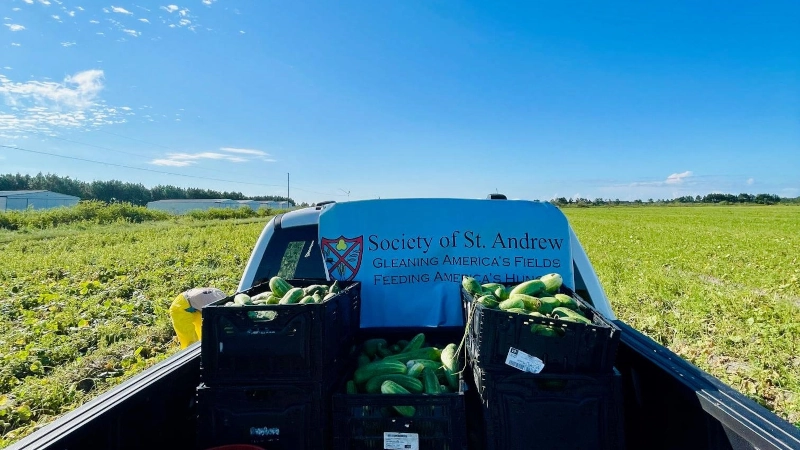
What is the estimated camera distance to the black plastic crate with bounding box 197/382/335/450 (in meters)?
2.28

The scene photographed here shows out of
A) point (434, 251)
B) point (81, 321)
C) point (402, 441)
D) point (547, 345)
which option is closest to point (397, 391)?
point (402, 441)

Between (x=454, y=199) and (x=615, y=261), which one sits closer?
(x=454, y=199)

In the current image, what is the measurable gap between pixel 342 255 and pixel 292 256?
528 mm

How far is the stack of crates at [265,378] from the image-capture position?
2273 mm

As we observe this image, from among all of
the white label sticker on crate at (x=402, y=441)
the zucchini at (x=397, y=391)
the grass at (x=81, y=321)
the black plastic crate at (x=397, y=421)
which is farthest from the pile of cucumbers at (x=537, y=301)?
the grass at (x=81, y=321)

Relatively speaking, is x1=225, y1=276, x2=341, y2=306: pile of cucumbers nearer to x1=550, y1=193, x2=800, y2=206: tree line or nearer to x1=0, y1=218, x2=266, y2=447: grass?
x1=0, y1=218, x2=266, y2=447: grass

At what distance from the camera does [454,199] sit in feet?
12.3

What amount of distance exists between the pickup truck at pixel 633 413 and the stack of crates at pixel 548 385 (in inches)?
8.4

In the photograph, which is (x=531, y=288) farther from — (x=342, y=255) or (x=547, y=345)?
(x=342, y=255)

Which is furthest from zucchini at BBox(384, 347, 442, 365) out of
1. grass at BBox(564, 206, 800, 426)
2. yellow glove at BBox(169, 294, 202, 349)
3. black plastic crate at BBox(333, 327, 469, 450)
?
grass at BBox(564, 206, 800, 426)

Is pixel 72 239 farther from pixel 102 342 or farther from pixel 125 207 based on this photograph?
pixel 125 207

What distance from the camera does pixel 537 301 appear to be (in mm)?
2553

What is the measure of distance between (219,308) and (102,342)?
17.5ft

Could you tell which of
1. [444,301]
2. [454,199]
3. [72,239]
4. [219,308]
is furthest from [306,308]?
[72,239]
